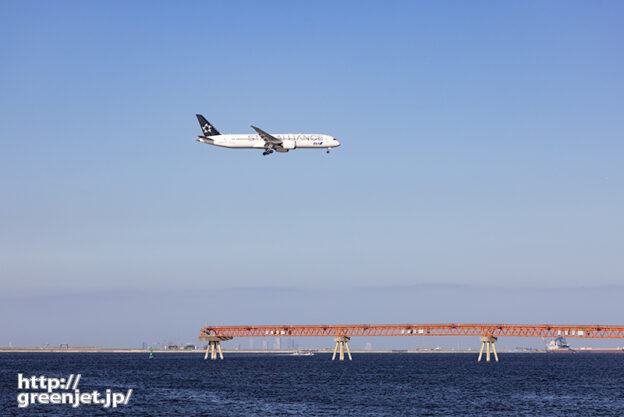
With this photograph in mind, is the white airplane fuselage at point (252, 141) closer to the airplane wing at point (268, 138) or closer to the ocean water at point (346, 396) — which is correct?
the airplane wing at point (268, 138)

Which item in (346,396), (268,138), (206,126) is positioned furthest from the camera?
(206,126)

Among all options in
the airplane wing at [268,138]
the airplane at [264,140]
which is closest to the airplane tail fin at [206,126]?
the airplane at [264,140]

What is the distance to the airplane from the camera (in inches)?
5620

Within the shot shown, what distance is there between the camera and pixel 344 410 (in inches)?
3725

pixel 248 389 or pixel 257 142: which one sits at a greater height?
pixel 257 142

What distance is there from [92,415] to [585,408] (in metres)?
61.7

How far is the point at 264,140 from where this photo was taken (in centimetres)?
14425

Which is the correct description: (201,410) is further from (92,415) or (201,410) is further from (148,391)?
(148,391)

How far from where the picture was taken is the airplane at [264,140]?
468 feet

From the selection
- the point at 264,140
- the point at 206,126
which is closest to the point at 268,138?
the point at 264,140

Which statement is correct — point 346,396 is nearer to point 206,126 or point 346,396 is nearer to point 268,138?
point 268,138

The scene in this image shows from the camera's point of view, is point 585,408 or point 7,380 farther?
point 7,380

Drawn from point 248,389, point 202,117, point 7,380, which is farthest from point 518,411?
point 7,380

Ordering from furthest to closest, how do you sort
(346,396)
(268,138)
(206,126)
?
1. (206,126)
2. (268,138)
3. (346,396)
